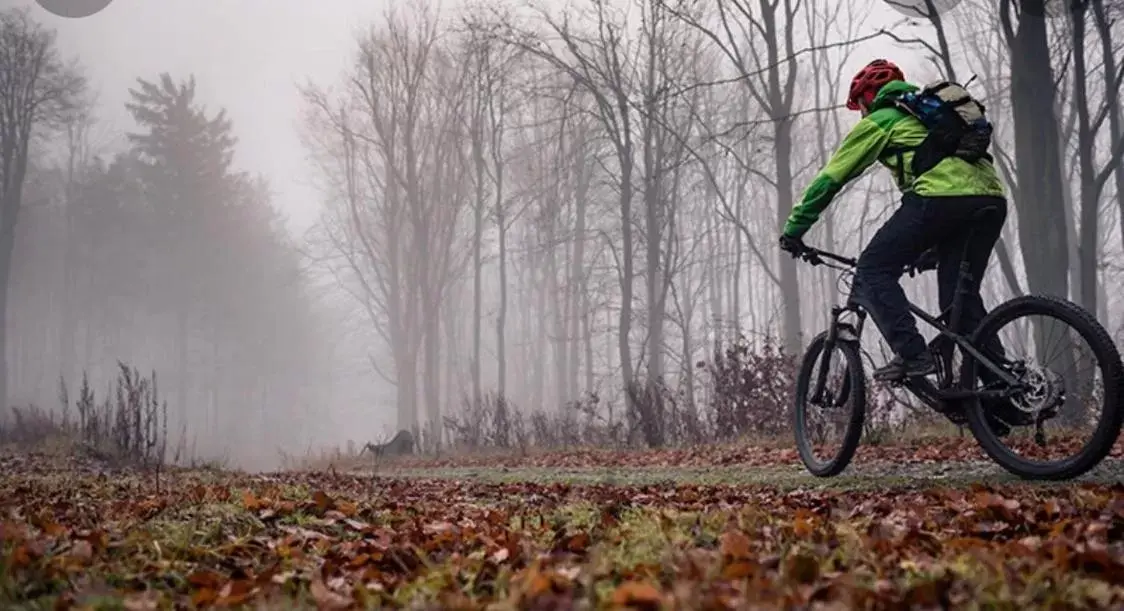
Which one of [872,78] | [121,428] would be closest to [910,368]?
[872,78]

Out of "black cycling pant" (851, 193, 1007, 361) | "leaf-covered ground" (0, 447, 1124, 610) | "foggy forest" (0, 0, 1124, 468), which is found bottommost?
"leaf-covered ground" (0, 447, 1124, 610)

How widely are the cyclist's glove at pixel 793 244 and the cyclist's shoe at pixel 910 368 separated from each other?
2.66ft

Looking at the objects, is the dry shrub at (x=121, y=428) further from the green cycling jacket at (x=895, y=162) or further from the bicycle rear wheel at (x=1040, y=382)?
the bicycle rear wheel at (x=1040, y=382)

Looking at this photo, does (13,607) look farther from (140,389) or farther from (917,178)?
(140,389)

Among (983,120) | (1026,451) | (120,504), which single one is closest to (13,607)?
(120,504)

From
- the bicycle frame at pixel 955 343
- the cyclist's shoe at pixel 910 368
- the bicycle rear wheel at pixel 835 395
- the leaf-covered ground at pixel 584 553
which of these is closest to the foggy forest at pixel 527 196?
the bicycle rear wheel at pixel 835 395

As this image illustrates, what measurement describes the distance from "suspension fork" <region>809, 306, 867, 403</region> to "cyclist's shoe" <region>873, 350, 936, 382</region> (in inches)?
18.8

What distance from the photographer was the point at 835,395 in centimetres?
501

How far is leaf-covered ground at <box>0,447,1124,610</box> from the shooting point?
1514 millimetres

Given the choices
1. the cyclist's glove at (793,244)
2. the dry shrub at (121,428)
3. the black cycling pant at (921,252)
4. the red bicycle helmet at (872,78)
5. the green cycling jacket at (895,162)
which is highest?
the red bicycle helmet at (872,78)

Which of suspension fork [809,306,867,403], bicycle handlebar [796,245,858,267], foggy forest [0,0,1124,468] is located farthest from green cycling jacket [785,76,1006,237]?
foggy forest [0,0,1124,468]

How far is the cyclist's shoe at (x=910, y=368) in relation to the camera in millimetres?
4102

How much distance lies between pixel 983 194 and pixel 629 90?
13.0 m

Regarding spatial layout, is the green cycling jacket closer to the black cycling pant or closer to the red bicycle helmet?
the black cycling pant
